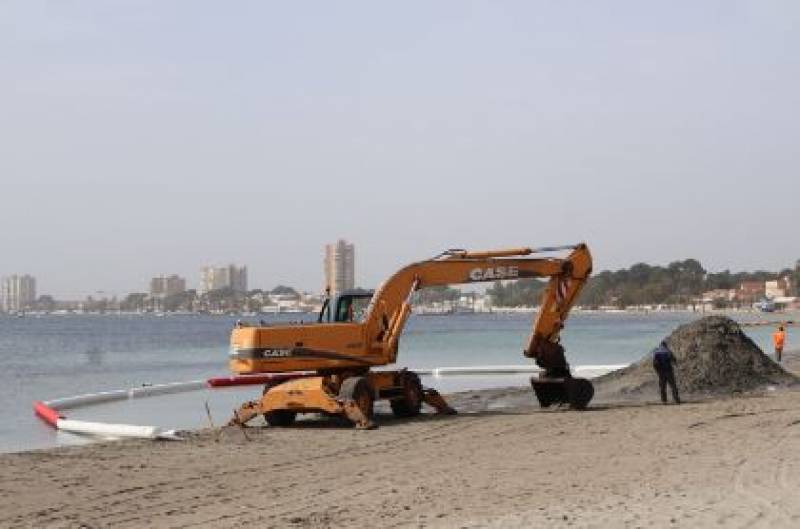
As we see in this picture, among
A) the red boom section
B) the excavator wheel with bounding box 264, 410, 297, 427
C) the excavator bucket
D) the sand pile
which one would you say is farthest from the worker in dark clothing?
the red boom section

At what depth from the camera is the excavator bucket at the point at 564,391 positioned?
797 inches

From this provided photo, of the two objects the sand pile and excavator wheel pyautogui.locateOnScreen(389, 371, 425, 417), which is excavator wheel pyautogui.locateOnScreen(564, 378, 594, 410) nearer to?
excavator wheel pyautogui.locateOnScreen(389, 371, 425, 417)

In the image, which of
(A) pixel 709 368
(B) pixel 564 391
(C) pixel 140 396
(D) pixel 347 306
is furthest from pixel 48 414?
(A) pixel 709 368

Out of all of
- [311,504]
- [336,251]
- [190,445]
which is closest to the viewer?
[311,504]

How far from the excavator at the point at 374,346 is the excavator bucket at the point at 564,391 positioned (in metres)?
0.02

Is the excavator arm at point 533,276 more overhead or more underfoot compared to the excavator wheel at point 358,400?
more overhead

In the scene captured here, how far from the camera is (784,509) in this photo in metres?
9.19

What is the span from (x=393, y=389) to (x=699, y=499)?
10047mm

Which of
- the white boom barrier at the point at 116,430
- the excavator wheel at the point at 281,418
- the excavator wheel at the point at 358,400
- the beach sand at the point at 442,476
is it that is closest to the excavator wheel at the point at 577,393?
the beach sand at the point at 442,476

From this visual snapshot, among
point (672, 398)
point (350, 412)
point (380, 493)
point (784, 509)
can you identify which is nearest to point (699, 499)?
point (784, 509)

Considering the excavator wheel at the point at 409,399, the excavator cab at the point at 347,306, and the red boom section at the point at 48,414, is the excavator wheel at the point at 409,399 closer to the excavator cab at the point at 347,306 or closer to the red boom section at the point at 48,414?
the excavator cab at the point at 347,306

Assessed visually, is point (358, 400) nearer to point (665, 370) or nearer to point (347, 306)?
point (347, 306)

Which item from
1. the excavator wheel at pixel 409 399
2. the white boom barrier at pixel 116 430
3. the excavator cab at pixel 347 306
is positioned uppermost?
the excavator cab at pixel 347 306

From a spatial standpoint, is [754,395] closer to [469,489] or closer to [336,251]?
[336,251]
